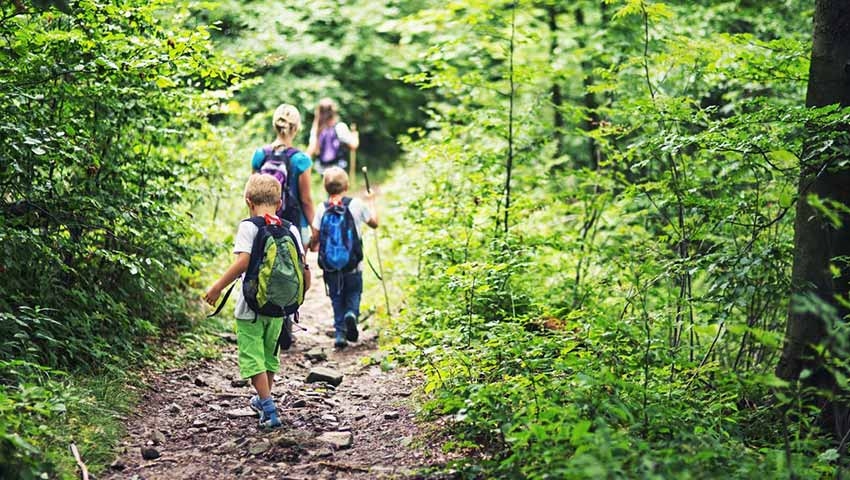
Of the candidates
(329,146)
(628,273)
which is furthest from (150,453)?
(329,146)

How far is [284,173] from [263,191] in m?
1.93

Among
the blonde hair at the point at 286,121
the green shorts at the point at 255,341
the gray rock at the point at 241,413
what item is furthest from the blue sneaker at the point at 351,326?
the green shorts at the point at 255,341

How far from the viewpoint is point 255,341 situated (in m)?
5.69

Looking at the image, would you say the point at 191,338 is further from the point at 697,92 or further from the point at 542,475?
the point at 697,92

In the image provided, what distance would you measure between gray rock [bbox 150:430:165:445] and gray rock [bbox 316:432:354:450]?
1093 mm

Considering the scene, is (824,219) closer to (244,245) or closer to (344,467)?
(344,467)

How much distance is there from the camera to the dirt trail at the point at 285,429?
4.91 meters

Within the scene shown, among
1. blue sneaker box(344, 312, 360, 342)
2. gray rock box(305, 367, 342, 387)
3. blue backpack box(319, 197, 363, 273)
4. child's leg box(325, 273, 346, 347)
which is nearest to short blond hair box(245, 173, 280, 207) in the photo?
gray rock box(305, 367, 342, 387)

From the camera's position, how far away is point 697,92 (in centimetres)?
995

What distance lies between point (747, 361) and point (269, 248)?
15.0 ft

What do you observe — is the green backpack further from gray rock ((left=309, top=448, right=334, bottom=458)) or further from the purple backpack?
the purple backpack

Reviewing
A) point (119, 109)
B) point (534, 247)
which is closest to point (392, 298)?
point (534, 247)

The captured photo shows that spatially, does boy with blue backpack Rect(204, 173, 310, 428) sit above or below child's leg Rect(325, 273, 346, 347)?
above

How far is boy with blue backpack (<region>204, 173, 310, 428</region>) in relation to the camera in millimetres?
5535
